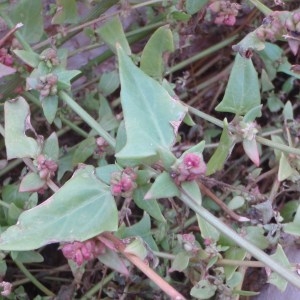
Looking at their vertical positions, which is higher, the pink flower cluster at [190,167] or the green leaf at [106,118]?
the pink flower cluster at [190,167]

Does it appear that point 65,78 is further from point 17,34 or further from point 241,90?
point 241,90

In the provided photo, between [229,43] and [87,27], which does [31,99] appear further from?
[229,43]

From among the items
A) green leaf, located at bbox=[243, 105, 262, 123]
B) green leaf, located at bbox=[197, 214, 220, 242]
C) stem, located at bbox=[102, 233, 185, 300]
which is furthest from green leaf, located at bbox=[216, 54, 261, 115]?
stem, located at bbox=[102, 233, 185, 300]

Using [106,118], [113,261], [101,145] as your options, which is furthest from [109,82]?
[113,261]

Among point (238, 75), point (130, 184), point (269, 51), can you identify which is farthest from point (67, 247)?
point (269, 51)

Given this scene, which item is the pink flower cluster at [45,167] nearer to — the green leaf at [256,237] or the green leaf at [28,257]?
the green leaf at [28,257]

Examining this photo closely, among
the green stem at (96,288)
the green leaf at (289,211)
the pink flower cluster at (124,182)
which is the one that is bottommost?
the green leaf at (289,211)

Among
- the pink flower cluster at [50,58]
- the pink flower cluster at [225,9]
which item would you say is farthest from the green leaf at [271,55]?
the pink flower cluster at [50,58]
